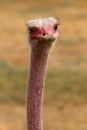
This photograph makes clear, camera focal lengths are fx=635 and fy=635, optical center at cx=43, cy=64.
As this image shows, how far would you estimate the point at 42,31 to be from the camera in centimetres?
213

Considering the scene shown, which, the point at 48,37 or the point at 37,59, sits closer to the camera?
the point at 48,37

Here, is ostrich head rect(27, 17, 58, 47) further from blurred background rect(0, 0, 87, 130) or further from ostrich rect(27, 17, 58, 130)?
blurred background rect(0, 0, 87, 130)

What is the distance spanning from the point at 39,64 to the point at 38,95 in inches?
5.4

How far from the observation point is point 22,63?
711 inches

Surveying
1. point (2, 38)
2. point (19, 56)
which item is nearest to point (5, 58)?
point (19, 56)

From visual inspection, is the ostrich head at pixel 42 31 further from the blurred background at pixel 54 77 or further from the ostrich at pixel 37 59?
the blurred background at pixel 54 77

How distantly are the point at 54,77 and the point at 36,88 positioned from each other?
13.7 meters

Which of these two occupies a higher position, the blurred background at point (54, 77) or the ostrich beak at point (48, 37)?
the ostrich beak at point (48, 37)

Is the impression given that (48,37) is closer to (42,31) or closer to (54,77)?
(42,31)

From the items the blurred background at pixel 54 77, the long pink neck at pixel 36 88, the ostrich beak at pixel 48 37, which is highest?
the ostrich beak at pixel 48 37

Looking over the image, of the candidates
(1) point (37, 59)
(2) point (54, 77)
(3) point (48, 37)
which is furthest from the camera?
(2) point (54, 77)

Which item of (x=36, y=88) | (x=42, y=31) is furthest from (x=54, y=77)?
(x=42, y=31)

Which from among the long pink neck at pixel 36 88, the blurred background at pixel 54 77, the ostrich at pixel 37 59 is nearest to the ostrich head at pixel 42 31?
the ostrich at pixel 37 59

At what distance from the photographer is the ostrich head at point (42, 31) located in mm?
2125
